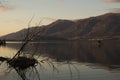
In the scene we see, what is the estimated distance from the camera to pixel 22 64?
11.5 meters

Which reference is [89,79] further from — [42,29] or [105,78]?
[42,29]

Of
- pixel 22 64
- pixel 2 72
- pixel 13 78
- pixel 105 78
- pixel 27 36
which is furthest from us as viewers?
pixel 105 78

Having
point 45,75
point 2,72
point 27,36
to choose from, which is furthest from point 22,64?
point 45,75

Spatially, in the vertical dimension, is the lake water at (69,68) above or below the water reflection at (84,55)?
above

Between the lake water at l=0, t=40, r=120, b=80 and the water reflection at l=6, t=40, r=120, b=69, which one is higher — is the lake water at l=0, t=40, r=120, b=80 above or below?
above

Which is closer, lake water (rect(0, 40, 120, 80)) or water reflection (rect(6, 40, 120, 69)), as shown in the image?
lake water (rect(0, 40, 120, 80))

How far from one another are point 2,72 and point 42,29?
49.5 ft

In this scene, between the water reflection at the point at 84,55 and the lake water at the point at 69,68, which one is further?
the water reflection at the point at 84,55

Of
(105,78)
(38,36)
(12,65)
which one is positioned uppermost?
(38,36)

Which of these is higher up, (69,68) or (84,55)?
(69,68)

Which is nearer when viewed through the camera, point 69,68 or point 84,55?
point 69,68

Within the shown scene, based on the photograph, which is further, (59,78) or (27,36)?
(59,78)

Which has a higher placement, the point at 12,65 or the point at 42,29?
the point at 42,29

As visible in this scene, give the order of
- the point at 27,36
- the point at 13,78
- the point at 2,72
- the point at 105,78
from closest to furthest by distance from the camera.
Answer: the point at 27,36 < the point at 13,78 < the point at 2,72 < the point at 105,78
